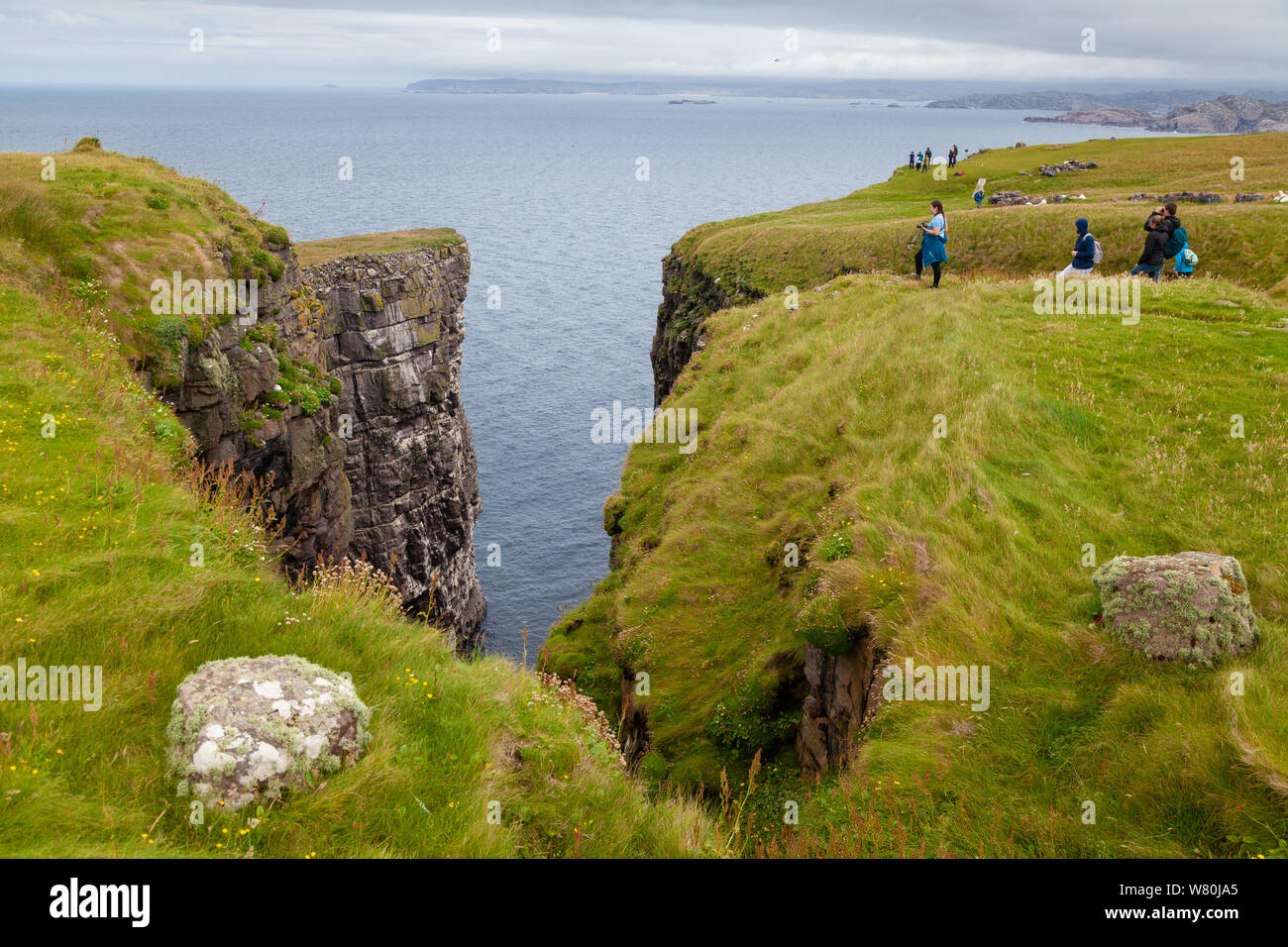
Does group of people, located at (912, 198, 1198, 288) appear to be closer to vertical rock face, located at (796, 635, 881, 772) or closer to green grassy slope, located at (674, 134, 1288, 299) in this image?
green grassy slope, located at (674, 134, 1288, 299)

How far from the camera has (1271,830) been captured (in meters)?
7.79

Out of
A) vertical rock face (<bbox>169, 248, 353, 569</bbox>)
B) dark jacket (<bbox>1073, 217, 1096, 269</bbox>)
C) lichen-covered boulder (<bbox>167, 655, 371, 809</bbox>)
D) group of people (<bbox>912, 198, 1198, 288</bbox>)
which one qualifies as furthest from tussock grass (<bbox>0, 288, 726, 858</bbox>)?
dark jacket (<bbox>1073, 217, 1096, 269</bbox>)

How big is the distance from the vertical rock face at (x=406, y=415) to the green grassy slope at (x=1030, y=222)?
929 inches

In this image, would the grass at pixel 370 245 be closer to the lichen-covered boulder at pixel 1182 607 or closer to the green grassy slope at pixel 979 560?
the green grassy slope at pixel 979 560

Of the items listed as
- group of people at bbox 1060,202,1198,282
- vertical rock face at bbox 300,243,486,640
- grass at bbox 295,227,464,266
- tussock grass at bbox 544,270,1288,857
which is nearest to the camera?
tussock grass at bbox 544,270,1288,857

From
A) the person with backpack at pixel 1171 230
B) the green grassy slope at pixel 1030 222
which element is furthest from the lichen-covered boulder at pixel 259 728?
the green grassy slope at pixel 1030 222

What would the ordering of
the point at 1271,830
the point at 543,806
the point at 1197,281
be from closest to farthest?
1. the point at 1271,830
2. the point at 543,806
3. the point at 1197,281

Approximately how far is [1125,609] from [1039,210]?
4425 cm

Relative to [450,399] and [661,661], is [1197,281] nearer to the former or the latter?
[661,661]

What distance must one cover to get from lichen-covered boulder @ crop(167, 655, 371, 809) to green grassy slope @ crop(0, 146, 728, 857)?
0.73ft

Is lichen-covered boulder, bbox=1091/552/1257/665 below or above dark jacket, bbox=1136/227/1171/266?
below

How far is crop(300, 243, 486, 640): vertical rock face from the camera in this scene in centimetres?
5491

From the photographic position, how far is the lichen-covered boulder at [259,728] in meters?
7.52
